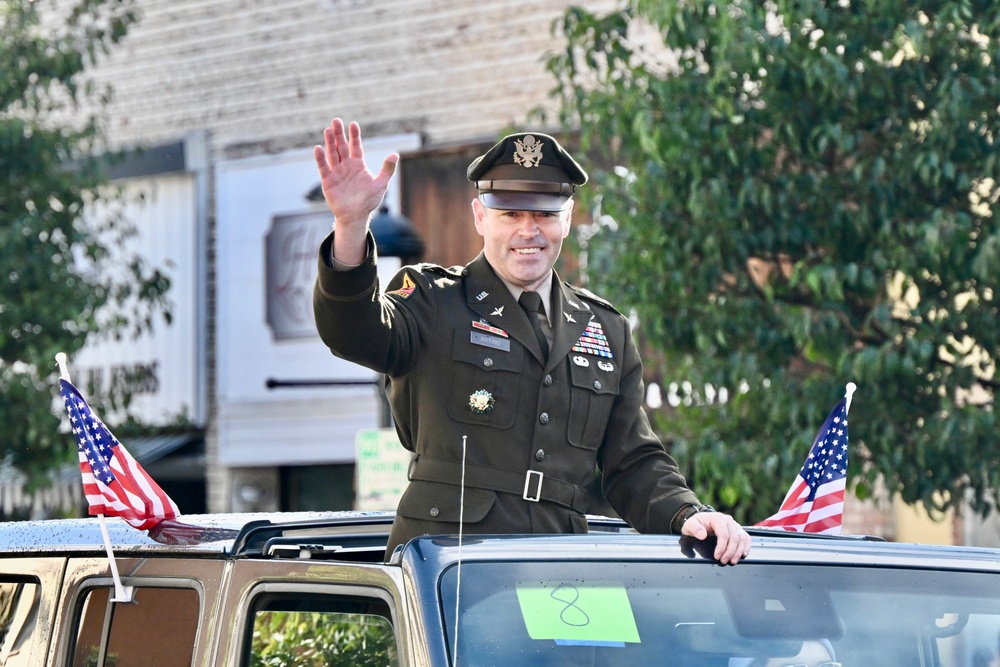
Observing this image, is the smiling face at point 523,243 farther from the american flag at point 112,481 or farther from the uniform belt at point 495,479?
the american flag at point 112,481

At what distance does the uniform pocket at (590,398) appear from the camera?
3.45m

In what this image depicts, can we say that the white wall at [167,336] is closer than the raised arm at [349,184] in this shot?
No

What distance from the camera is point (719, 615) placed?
288 cm

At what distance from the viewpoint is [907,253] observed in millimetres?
6531

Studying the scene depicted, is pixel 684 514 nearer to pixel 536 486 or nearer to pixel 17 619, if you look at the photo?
pixel 536 486

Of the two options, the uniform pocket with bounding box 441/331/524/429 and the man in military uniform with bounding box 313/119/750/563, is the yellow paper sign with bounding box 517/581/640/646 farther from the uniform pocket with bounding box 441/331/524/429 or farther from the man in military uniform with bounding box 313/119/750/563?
the uniform pocket with bounding box 441/331/524/429

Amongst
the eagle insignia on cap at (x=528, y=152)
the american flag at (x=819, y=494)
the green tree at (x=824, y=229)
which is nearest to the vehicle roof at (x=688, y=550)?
the eagle insignia on cap at (x=528, y=152)

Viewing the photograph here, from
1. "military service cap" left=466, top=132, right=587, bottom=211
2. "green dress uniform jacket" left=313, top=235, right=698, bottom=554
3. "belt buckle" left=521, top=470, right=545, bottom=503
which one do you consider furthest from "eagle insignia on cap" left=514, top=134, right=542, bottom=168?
"belt buckle" left=521, top=470, right=545, bottom=503

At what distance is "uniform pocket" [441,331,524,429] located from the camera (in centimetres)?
330

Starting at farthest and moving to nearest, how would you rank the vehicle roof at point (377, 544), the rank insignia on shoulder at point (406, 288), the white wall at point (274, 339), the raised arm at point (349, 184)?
the white wall at point (274, 339) → the rank insignia on shoulder at point (406, 288) → the raised arm at point (349, 184) → the vehicle roof at point (377, 544)

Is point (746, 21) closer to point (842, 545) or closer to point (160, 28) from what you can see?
point (842, 545)

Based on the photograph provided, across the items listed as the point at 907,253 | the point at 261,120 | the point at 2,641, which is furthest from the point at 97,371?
the point at 2,641

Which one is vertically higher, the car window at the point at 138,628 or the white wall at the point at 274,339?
the white wall at the point at 274,339

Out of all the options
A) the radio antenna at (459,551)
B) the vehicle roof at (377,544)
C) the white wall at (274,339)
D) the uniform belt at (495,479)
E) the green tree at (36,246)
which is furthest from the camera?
the white wall at (274,339)
